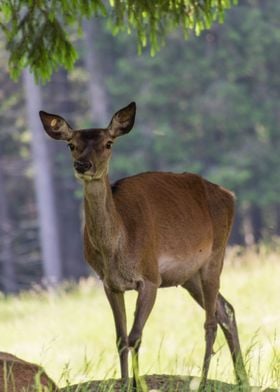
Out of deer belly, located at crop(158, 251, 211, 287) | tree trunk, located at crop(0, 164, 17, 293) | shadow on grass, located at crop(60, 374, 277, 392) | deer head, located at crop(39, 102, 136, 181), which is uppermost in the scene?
deer head, located at crop(39, 102, 136, 181)

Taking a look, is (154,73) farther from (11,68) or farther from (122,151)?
(11,68)

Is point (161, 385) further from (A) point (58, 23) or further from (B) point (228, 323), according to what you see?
(A) point (58, 23)

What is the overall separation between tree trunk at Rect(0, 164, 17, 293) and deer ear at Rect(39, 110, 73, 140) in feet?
101

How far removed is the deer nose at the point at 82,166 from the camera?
815 cm

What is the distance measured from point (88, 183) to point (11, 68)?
2.20 meters

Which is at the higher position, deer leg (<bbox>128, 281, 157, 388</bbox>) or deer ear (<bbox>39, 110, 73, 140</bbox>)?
deer ear (<bbox>39, 110, 73, 140</bbox>)

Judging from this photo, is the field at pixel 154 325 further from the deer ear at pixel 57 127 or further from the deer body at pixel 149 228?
the deer ear at pixel 57 127

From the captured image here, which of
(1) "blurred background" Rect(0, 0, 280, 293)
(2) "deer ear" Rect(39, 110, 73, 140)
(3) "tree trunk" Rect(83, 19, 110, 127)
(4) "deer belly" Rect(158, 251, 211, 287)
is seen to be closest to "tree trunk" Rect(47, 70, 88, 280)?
(1) "blurred background" Rect(0, 0, 280, 293)

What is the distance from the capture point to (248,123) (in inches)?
1496

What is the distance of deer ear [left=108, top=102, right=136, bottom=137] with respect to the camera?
28.8ft

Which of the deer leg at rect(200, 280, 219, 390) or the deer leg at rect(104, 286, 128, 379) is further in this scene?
the deer leg at rect(200, 280, 219, 390)

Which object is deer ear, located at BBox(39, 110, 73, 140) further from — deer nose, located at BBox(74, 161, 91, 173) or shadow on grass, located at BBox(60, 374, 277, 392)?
shadow on grass, located at BBox(60, 374, 277, 392)

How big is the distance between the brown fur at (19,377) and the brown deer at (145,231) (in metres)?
1.43

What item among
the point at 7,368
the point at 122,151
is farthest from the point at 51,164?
the point at 7,368
